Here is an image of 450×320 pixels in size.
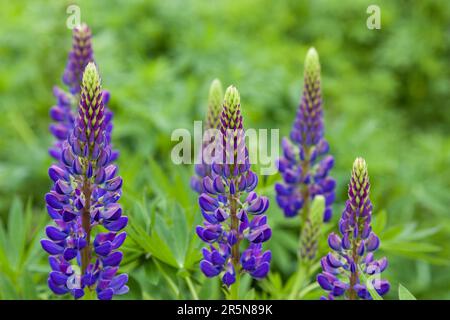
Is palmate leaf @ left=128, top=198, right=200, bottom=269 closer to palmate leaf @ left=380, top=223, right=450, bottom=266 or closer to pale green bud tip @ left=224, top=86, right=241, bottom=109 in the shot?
pale green bud tip @ left=224, top=86, right=241, bottom=109

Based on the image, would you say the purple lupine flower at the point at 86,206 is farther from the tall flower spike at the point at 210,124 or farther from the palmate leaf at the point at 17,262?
the tall flower spike at the point at 210,124

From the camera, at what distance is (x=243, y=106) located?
4.11 metres

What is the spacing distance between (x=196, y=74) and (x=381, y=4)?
7.70 ft

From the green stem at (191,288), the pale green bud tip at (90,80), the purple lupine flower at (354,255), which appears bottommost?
the green stem at (191,288)

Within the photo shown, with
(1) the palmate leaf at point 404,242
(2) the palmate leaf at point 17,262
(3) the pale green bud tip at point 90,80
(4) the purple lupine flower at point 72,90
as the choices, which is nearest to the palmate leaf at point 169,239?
(4) the purple lupine flower at point 72,90

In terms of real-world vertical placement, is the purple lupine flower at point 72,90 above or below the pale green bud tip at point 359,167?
above

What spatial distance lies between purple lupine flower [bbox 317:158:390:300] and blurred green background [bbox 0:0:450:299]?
17.2 inches

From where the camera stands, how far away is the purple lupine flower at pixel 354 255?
72.9 inches

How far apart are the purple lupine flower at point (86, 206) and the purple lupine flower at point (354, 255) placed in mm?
660

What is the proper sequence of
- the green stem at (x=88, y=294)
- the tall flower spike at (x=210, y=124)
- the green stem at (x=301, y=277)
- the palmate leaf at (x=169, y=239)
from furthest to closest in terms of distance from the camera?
the green stem at (x=301, y=277), the tall flower spike at (x=210, y=124), the palmate leaf at (x=169, y=239), the green stem at (x=88, y=294)

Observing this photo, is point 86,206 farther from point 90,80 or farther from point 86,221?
point 90,80

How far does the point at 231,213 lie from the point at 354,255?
41cm

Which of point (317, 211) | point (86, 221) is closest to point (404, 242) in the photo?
point (317, 211)

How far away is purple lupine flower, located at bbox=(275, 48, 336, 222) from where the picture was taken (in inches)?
98.8
